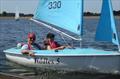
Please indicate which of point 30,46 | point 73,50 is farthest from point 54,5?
point 73,50

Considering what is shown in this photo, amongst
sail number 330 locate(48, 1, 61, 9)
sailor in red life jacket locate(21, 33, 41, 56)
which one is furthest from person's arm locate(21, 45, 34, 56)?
sail number 330 locate(48, 1, 61, 9)

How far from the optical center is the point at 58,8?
1750 centimetres

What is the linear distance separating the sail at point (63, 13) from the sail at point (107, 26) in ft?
2.44

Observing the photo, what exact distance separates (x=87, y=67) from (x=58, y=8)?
2.84 meters

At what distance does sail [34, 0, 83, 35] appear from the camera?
16.7m

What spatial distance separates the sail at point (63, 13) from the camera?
54.8 feet

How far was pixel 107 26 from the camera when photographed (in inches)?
632

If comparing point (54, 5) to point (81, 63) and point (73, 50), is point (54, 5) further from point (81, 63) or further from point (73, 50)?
point (81, 63)

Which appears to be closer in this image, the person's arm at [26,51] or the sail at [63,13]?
the sail at [63,13]

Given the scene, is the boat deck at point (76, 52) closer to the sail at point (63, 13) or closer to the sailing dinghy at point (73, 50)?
the sailing dinghy at point (73, 50)

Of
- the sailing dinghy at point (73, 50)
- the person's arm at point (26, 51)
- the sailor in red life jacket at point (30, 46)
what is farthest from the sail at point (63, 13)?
the person's arm at point (26, 51)

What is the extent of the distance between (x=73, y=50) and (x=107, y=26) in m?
1.41

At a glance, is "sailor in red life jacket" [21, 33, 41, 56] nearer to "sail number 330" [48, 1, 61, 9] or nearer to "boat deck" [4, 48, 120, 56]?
"boat deck" [4, 48, 120, 56]

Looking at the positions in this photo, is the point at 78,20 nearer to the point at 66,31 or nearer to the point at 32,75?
the point at 66,31
